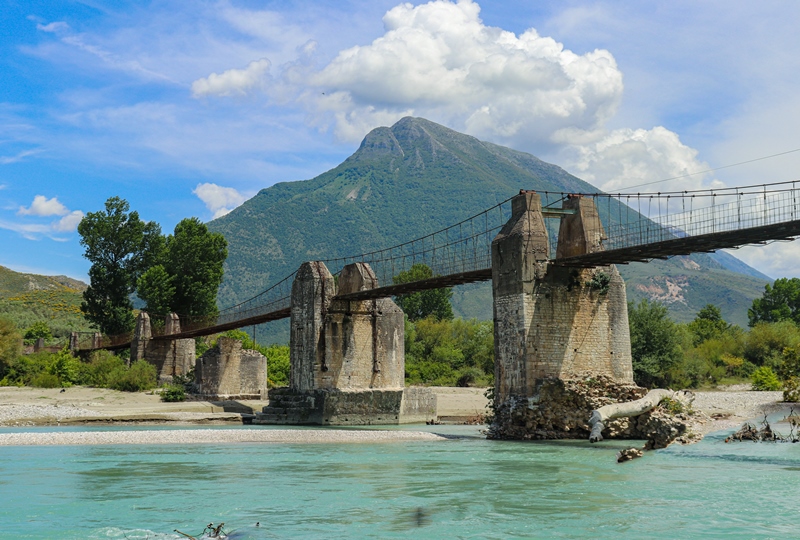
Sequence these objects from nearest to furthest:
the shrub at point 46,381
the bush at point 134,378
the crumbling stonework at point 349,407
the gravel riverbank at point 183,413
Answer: the gravel riverbank at point 183,413
the crumbling stonework at point 349,407
the bush at point 134,378
the shrub at point 46,381

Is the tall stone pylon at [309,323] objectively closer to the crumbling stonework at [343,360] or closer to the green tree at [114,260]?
the crumbling stonework at [343,360]

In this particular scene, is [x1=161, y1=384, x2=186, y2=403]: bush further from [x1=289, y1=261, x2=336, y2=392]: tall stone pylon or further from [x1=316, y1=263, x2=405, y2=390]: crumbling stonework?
[x1=316, y1=263, x2=405, y2=390]: crumbling stonework

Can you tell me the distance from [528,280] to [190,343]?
3404cm

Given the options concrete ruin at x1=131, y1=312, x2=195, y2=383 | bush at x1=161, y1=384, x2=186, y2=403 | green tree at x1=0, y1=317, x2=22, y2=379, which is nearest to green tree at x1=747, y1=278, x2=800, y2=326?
concrete ruin at x1=131, y1=312, x2=195, y2=383

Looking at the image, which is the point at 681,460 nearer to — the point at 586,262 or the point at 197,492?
the point at 586,262

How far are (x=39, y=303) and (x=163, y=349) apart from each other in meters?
42.9

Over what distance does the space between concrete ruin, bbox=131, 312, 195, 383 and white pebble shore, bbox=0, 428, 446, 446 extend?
82.7ft

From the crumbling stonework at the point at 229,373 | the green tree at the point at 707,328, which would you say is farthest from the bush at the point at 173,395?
the green tree at the point at 707,328

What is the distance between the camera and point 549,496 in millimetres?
13016

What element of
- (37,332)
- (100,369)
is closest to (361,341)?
(100,369)

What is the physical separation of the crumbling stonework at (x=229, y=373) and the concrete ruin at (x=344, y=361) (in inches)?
399

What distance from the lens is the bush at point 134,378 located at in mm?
45219

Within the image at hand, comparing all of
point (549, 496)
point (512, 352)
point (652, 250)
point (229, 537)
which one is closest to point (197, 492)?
point (229, 537)

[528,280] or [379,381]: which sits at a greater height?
[528,280]
